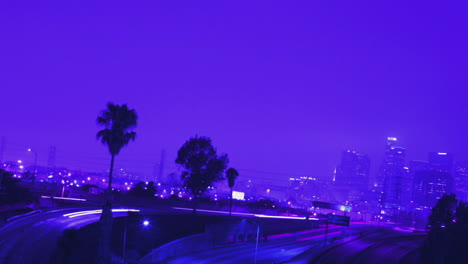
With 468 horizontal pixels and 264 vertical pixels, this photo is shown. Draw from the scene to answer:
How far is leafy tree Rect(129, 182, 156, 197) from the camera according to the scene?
311ft

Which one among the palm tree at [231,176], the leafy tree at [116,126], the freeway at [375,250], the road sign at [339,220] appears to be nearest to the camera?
the leafy tree at [116,126]

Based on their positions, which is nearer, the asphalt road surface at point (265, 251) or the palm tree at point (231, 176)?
the asphalt road surface at point (265, 251)

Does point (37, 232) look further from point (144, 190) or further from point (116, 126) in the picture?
point (144, 190)

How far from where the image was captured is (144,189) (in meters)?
96.8

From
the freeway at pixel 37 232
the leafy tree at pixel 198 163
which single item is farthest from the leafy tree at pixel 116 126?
the leafy tree at pixel 198 163

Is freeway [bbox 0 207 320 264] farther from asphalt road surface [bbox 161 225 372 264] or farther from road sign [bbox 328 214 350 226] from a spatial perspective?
road sign [bbox 328 214 350 226]

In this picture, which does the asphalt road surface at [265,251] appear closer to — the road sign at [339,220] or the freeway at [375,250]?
the freeway at [375,250]

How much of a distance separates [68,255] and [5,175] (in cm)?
2589

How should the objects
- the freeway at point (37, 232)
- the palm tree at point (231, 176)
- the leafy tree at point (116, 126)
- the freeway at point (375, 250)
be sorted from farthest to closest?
1. the palm tree at point (231, 176)
2. the freeway at point (375, 250)
3. the leafy tree at point (116, 126)
4. the freeway at point (37, 232)

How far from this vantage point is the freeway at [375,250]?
220 feet

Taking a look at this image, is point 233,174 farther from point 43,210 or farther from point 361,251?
point 43,210

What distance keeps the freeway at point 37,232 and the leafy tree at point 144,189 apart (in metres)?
35.1

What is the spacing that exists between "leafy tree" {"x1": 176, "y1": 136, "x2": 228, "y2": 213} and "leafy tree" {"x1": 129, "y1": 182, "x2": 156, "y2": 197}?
2264 centimetres

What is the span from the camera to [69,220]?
51.5 meters
